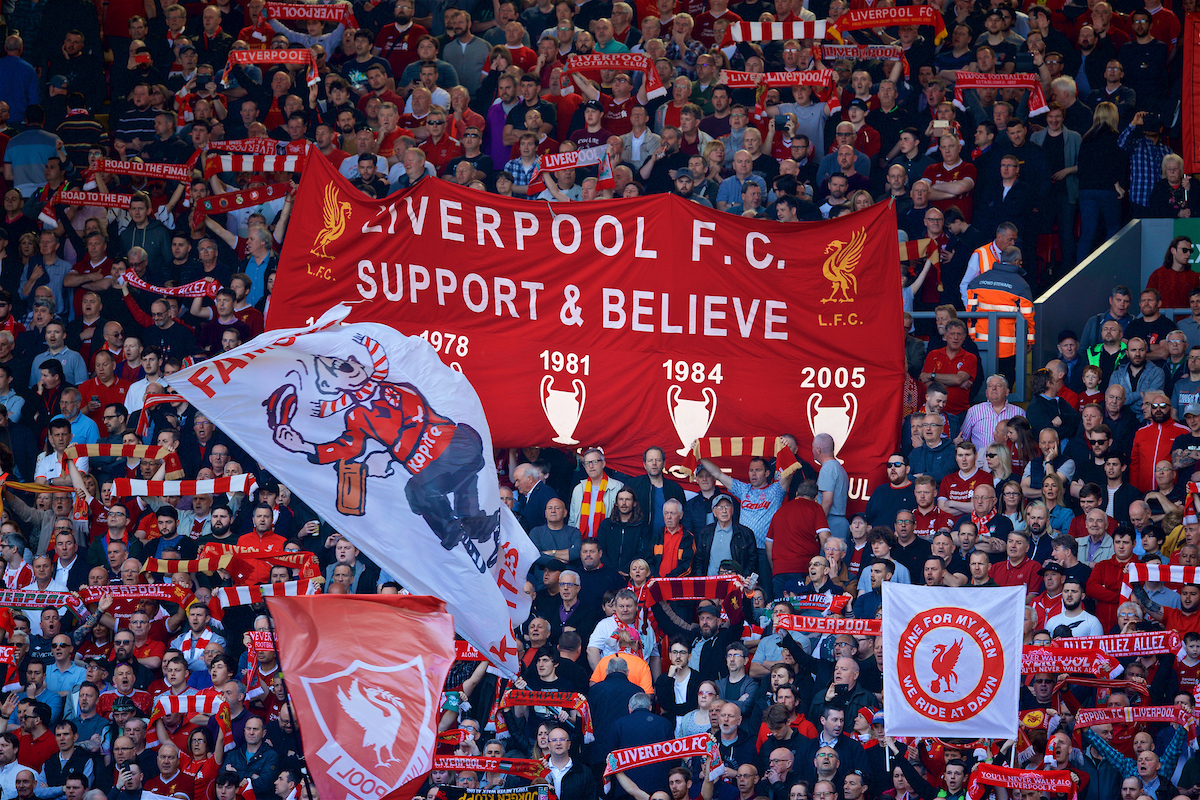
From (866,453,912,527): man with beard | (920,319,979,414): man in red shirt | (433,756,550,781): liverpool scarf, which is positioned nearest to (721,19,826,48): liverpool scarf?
(920,319,979,414): man in red shirt

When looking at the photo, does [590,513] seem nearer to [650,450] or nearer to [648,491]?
[648,491]

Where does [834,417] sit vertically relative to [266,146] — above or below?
below

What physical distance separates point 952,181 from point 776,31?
A: 2923mm

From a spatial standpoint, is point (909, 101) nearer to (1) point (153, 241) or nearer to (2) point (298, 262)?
(2) point (298, 262)

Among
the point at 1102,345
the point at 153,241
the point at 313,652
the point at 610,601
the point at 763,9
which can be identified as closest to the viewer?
the point at 313,652

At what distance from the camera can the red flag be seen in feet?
33.6

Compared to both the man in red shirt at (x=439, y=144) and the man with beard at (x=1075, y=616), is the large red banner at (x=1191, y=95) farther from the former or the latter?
the man in red shirt at (x=439, y=144)

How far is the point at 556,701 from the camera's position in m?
13.4

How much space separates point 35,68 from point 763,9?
339 inches

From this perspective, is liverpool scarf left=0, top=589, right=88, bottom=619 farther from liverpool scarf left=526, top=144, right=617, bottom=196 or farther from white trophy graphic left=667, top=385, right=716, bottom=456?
liverpool scarf left=526, top=144, right=617, bottom=196

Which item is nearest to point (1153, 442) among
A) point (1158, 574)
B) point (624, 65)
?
point (1158, 574)

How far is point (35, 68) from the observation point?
2127cm

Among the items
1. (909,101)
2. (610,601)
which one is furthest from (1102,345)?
(610,601)

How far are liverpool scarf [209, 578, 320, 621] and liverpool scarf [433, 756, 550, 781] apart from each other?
89.6 inches
